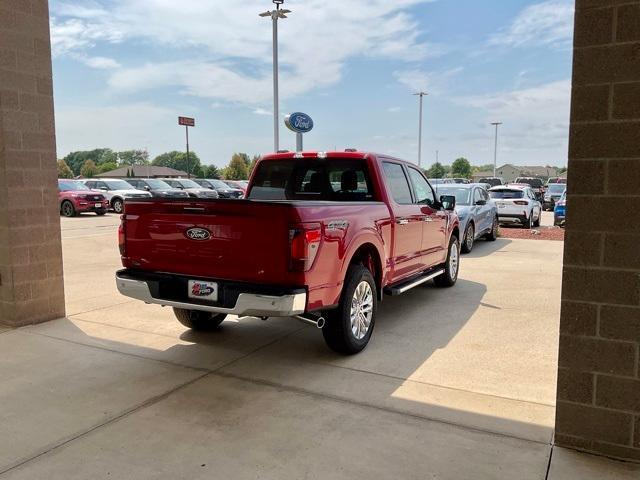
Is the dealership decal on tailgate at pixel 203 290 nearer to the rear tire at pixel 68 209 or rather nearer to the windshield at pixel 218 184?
the rear tire at pixel 68 209

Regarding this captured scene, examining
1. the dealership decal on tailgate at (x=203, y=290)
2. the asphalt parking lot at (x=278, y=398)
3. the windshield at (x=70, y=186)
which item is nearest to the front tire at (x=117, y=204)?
the windshield at (x=70, y=186)

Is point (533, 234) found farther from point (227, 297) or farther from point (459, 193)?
point (227, 297)

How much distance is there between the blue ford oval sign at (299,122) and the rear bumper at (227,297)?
40.2ft

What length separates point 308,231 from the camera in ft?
13.5

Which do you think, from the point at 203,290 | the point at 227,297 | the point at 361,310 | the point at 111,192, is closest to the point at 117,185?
the point at 111,192

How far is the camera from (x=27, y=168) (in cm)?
582

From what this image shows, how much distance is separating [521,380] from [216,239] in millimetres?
2778

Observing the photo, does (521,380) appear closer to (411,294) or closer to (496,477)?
(496,477)

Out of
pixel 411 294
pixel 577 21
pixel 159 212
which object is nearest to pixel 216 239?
pixel 159 212

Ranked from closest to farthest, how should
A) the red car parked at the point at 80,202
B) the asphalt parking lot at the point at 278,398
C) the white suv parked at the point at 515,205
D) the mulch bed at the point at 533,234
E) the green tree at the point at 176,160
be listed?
the asphalt parking lot at the point at 278,398 < the mulch bed at the point at 533,234 < the white suv parked at the point at 515,205 < the red car parked at the point at 80,202 < the green tree at the point at 176,160

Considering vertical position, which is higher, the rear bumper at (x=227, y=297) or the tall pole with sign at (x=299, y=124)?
the tall pole with sign at (x=299, y=124)

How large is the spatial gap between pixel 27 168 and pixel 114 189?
2197cm

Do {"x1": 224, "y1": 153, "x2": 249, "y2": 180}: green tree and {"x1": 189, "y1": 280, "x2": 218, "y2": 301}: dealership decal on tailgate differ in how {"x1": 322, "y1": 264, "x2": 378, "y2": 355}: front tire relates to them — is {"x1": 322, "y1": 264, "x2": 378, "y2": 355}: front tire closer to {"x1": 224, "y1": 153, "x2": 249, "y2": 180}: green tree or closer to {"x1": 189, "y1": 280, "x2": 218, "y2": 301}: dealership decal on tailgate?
{"x1": 189, "y1": 280, "x2": 218, "y2": 301}: dealership decal on tailgate

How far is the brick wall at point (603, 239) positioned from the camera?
2965mm
